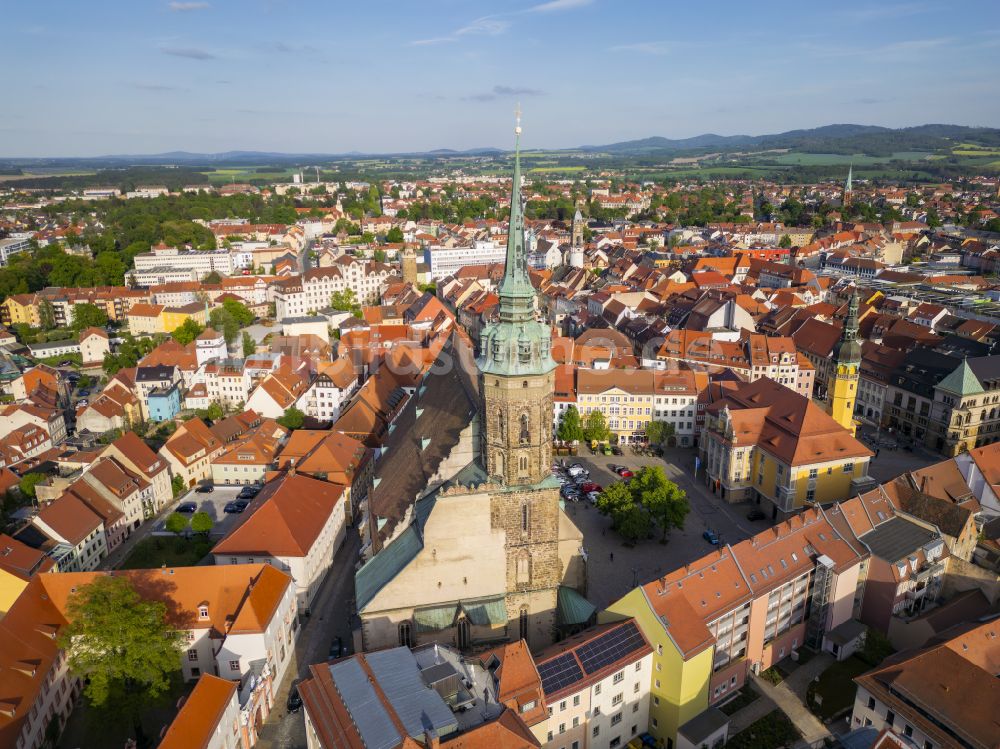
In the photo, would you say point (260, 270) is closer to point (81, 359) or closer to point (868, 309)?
point (81, 359)

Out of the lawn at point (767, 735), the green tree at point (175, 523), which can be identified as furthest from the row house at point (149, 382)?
the lawn at point (767, 735)

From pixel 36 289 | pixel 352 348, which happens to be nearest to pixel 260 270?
pixel 36 289

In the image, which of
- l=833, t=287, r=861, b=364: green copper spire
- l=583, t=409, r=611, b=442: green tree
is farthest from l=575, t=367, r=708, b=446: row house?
l=833, t=287, r=861, b=364: green copper spire

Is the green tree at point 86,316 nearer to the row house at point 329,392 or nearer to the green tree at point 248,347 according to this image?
the green tree at point 248,347

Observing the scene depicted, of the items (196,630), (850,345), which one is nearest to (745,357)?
(850,345)

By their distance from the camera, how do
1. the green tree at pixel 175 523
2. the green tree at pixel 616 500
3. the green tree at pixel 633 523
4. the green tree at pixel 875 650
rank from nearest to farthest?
1. the green tree at pixel 875 650
2. the green tree at pixel 633 523
3. the green tree at pixel 616 500
4. the green tree at pixel 175 523

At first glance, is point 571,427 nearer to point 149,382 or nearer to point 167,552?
point 167,552

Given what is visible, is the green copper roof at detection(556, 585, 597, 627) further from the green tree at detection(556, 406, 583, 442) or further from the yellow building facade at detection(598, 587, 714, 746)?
the green tree at detection(556, 406, 583, 442)
